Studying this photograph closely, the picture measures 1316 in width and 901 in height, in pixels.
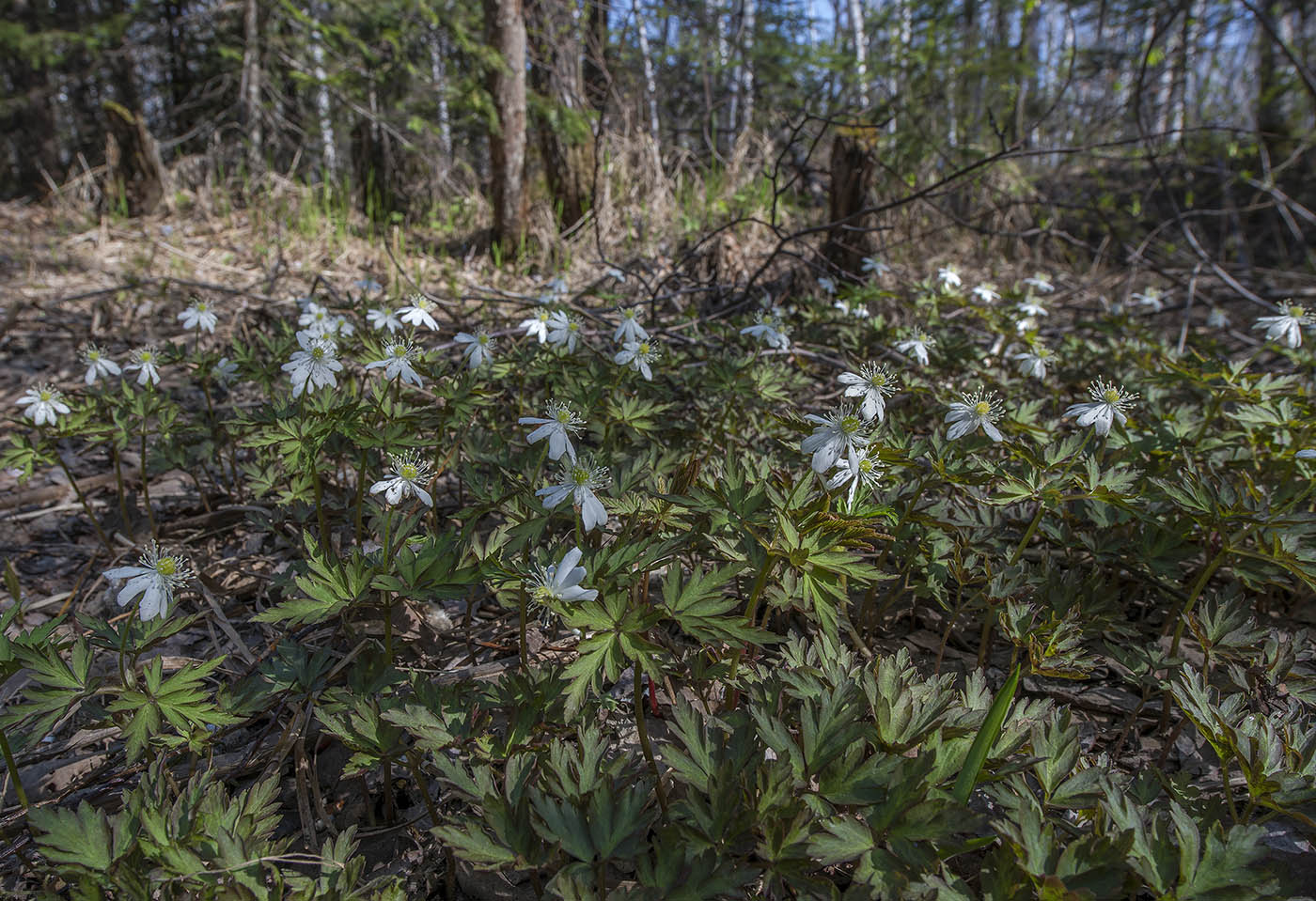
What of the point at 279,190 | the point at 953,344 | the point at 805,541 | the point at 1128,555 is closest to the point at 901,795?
the point at 805,541

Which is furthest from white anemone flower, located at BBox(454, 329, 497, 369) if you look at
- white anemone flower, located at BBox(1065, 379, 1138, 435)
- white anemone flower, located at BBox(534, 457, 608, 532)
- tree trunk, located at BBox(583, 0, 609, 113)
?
tree trunk, located at BBox(583, 0, 609, 113)

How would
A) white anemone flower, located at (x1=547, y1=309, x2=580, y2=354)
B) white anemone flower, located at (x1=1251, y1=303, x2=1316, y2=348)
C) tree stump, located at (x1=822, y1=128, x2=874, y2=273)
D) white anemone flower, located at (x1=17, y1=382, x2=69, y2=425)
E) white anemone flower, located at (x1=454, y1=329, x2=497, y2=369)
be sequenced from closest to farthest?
white anemone flower, located at (x1=17, y1=382, x2=69, y2=425) → white anemone flower, located at (x1=454, y1=329, x2=497, y2=369) → white anemone flower, located at (x1=547, y1=309, x2=580, y2=354) → white anemone flower, located at (x1=1251, y1=303, x2=1316, y2=348) → tree stump, located at (x1=822, y1=128, x2=874, y2=273)

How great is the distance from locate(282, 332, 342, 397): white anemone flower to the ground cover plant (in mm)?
25

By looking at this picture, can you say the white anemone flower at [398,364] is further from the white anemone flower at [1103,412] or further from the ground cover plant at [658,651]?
the white anemone flower at [1103,412]

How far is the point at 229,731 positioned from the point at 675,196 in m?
6.40

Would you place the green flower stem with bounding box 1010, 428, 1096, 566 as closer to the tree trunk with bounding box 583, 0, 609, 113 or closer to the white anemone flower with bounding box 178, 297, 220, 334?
the white anemone flower with bounding box 178, 297, 220, 334

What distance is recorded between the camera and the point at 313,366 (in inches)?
87.2

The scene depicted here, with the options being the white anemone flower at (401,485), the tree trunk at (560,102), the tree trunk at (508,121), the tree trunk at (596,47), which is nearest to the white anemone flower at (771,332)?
the white anemone flower at (401,485)

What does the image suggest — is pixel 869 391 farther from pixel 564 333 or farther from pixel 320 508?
pixel 320 508

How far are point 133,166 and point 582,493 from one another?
8.85 metres

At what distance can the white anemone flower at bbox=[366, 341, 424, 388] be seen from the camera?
221 cm

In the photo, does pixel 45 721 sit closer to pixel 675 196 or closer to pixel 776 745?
pixel 776 745

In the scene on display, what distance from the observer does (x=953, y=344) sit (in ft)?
11.8

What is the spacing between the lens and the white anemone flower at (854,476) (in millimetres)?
1689
